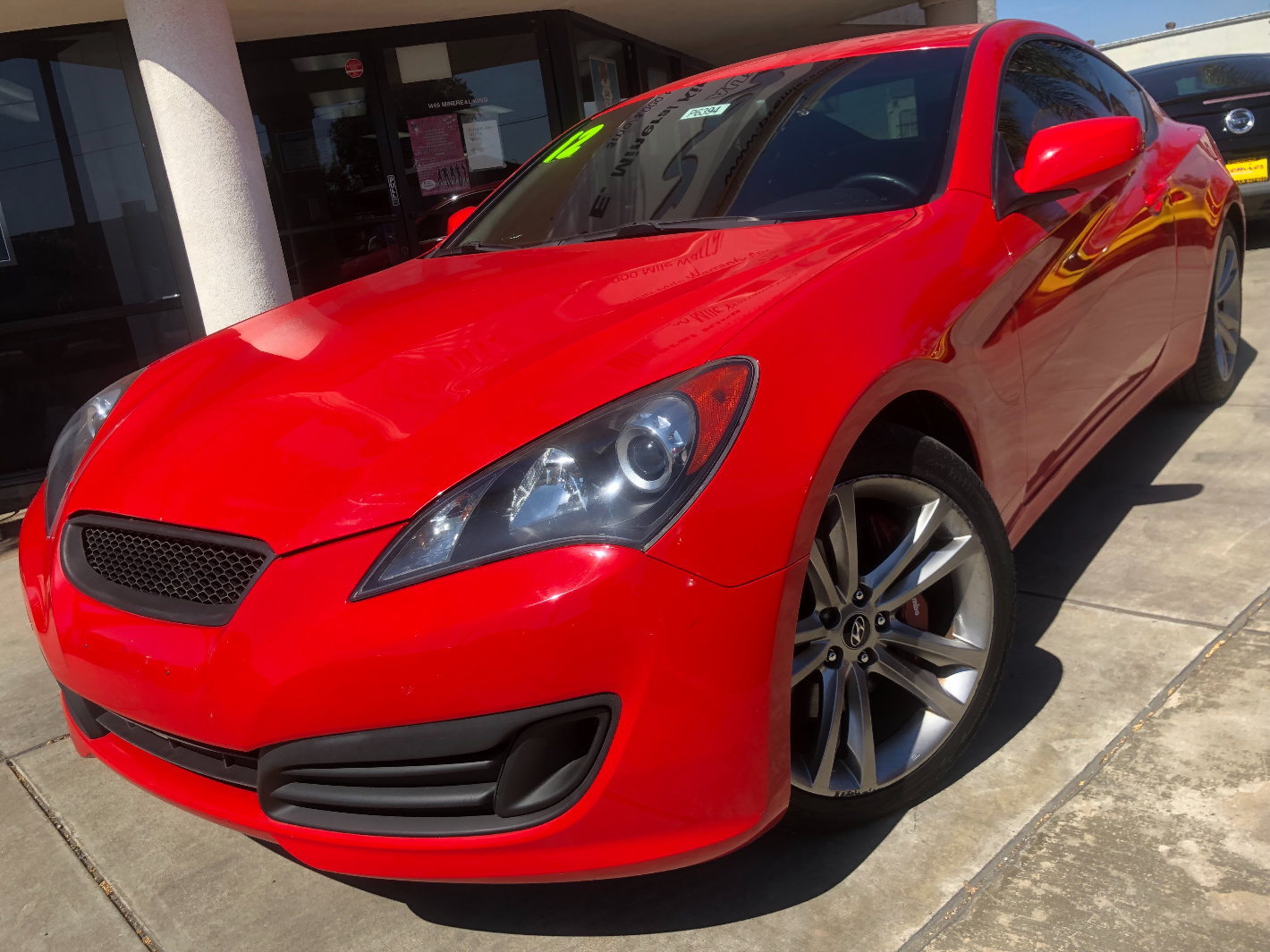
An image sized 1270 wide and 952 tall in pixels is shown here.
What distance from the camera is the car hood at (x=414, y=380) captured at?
1.62 meters

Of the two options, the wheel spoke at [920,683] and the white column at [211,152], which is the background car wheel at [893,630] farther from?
the white column at [211,152]

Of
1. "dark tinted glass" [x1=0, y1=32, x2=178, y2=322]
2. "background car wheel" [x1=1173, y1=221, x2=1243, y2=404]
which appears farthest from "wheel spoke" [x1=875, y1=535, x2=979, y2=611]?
"dark tinted glass" [x1=0, y1=32, x2=178, y2=322]

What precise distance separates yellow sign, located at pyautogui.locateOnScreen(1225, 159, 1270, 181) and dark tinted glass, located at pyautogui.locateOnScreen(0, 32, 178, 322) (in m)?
7.39

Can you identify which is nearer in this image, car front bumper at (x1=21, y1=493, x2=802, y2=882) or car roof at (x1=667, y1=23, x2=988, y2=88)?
car front bumper at (x1=21, y1=493, x2=802, y2=882)

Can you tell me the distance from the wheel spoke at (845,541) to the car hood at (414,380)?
340 mm

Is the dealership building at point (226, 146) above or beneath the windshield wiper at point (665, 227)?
above

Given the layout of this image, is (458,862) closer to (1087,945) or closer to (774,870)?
(774,870)

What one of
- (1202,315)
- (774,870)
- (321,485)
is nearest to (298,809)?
(321,485)

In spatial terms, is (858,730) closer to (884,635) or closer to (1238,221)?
(884,635)

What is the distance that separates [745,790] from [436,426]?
73 centimetres

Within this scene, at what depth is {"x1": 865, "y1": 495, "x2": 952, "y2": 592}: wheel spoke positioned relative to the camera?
1890 mm

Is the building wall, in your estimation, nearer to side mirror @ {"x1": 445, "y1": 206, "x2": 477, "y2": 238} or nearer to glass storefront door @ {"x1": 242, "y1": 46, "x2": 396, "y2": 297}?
glass storefront door @ {"x1": 242, "y1": 46, "x2": 396, "y2": 297}

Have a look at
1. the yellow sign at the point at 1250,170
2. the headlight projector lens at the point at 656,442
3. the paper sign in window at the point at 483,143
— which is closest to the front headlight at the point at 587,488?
the headlight projector lens at the point at 656,442

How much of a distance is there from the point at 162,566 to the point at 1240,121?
7744 millimetres
